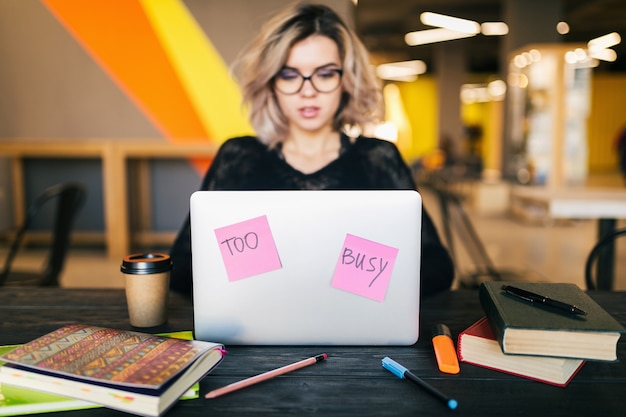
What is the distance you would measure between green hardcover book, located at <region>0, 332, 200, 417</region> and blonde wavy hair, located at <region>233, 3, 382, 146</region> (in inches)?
46.7

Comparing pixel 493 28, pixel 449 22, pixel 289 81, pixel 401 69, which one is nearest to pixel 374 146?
pixel 289 81

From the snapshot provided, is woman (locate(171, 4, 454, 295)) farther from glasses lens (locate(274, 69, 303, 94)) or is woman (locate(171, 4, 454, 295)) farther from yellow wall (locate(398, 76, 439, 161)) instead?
yellow wall (locate(398, 76, 439, 161))

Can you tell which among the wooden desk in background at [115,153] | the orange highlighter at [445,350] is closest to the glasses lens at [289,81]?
the orange highlighter at [445,350]

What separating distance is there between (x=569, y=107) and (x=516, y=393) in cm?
732

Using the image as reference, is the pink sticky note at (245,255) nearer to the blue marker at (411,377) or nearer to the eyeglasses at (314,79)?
the blue marker at (411,377)

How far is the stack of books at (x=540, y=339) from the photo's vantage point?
749 millimetres

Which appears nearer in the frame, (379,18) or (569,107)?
(569,107)

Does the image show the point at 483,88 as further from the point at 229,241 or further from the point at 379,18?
the point at 229,241

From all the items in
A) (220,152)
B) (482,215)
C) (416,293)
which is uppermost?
(220,152)

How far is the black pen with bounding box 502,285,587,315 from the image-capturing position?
2.65 ft

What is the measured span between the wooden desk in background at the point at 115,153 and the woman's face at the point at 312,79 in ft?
9.86

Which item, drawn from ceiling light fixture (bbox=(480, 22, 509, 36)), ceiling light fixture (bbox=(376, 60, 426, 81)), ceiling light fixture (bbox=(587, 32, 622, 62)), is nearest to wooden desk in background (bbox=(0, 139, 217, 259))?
ceiling light fixture (bbox=(480, 22, 509, 36))

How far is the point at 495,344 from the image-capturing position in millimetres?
Result: 827

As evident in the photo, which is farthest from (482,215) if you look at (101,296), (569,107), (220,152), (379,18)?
(101,296)
